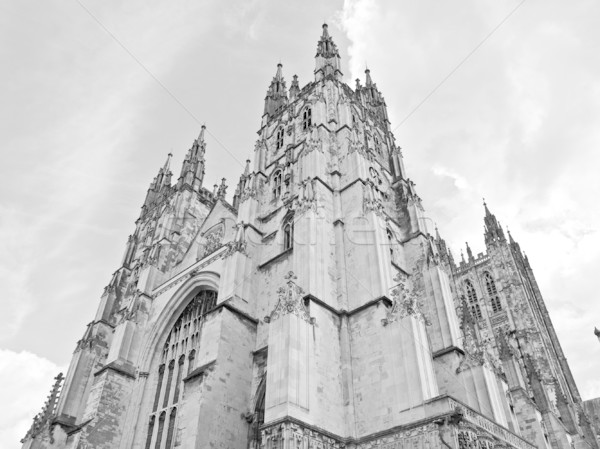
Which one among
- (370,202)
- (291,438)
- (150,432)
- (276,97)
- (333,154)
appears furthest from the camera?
(276,97)

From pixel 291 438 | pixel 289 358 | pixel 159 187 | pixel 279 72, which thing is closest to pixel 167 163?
pixel 159 187

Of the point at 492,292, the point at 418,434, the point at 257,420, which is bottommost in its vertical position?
the point at 418,434

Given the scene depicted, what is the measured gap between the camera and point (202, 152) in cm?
3906

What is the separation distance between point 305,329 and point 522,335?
27491 millimetres

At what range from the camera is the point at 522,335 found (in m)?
36.6

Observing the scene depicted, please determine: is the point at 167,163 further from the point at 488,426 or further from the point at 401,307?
the point at 488,426

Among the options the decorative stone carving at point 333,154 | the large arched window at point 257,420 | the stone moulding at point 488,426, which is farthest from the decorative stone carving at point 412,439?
the decorative stone carving at point 333,154

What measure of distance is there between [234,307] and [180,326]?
6403mm

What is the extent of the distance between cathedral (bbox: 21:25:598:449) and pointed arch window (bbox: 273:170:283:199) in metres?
0.09

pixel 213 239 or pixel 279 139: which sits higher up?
pixel 279 139

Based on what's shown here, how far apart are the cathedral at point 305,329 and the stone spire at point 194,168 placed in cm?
93

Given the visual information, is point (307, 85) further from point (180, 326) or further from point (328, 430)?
point (328, 430)

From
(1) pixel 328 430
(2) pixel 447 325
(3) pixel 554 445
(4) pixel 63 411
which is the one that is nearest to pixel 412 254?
(2) pixel 447 325

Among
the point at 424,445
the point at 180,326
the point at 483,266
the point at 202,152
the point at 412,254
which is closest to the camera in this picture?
the point at 424,445
